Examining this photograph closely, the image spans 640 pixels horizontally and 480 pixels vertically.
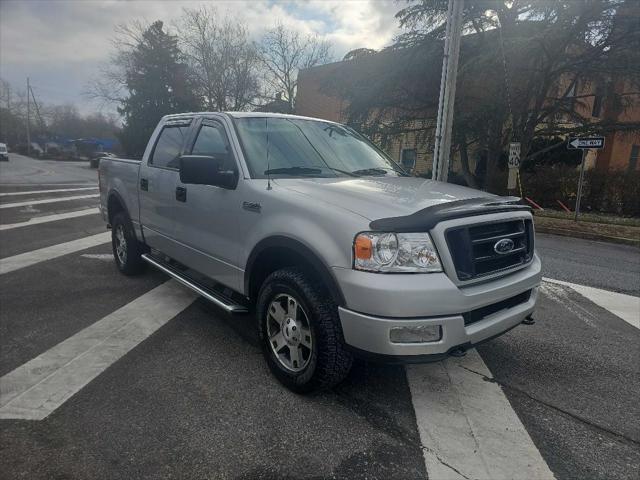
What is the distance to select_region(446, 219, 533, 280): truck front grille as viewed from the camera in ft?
8.68

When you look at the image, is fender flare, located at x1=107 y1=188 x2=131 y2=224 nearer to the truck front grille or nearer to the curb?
the truck front grille

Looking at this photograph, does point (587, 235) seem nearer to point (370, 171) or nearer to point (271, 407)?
point (370, 171)

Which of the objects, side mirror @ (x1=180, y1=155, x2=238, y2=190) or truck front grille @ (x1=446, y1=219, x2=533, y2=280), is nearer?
truck front grille @ (x1=446, y1=219, x2=533, y2=280)

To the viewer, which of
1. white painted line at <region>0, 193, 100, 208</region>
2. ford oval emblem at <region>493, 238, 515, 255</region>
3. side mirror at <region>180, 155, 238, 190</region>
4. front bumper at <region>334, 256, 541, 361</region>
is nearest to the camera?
front bumper at <region>334, 256, 541, 361</region>

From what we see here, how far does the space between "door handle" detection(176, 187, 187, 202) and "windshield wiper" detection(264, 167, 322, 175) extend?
1.06 meters

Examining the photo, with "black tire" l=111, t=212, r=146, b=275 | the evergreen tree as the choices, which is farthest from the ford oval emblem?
the evergreen tree

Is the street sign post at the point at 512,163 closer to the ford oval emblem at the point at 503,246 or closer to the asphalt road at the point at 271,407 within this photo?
the asphalt road at the point at 271,407

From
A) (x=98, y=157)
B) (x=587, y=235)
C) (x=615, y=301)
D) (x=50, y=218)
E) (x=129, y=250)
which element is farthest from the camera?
(x=587, y=235)

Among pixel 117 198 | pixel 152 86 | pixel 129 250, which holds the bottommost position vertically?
pixel 129 250

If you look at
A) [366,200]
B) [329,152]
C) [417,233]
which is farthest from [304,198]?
[329,152]

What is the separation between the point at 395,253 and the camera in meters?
2.54

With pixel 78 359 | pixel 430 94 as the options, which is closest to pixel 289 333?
pixel 78 359

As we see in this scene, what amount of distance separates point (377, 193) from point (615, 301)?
4238mm

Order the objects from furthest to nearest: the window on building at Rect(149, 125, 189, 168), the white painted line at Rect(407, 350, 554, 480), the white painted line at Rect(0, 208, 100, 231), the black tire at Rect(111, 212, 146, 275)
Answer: the white painted line at Rect(0, 208, 100, 231)
the black tire at Rect(111, 212, 146, 275)
the window on building at Rect(149, 125, 189, 168)
the white painted line at Rect(407, 350, 554, 480)
